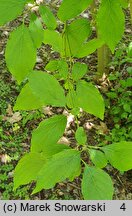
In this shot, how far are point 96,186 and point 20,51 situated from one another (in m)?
0.34

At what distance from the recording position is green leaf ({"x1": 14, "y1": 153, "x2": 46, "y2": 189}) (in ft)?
2.90

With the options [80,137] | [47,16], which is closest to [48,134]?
[80,137]

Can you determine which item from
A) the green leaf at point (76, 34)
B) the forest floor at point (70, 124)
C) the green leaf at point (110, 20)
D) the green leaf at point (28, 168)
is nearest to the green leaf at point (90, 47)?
the green leaf at point (76, 34)

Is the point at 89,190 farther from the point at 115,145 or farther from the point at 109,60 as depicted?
the point at 109,60

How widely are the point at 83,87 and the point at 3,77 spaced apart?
9.15 ft

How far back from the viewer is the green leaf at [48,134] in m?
0.90

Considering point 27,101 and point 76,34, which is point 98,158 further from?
point 76,34

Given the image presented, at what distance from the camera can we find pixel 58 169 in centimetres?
75

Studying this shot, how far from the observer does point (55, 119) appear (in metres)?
0.94

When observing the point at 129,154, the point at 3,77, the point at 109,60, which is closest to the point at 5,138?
the point at 3,77

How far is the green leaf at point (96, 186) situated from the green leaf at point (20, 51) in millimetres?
271

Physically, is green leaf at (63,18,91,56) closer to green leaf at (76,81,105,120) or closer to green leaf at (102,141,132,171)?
green leaf at (76,81,105,120)

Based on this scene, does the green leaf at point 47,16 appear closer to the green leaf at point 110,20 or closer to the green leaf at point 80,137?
the green leaf at point 110,20

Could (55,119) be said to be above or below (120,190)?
below
